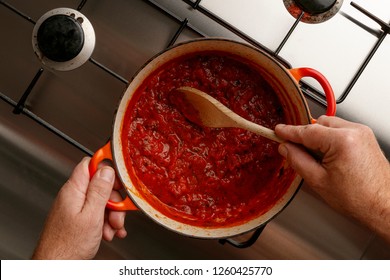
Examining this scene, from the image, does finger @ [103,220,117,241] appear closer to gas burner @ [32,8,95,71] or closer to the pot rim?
the pot rim

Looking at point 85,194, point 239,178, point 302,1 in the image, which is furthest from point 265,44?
point 85,194

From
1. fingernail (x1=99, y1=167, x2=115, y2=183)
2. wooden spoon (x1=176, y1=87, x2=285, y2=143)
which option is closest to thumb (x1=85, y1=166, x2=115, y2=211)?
fingernail (x1=99, y1=167, x2=115, y2=183)

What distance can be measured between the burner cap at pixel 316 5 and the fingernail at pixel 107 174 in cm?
36

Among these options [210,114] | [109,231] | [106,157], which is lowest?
[109,231]

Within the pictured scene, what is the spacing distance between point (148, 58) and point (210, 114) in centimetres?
15

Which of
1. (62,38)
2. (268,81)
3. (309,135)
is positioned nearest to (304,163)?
(309,135)

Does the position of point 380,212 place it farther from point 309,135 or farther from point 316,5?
point 316,5

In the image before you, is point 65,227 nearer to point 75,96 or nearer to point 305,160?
point 75,96

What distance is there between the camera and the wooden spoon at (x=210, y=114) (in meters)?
0.54

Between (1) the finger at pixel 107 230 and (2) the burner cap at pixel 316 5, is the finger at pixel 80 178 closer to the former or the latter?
(1) the finger at pixel 107 230

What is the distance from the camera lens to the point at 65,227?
0.57 metres

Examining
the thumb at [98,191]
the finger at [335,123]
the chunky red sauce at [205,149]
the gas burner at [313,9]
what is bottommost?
the thumb at [98,191]

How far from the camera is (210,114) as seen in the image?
570mm

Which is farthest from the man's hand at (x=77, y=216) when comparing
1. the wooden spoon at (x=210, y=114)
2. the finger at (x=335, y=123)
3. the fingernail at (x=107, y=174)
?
the finger at (x=335, y=123)
